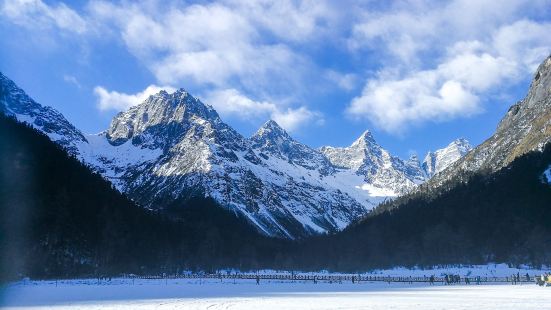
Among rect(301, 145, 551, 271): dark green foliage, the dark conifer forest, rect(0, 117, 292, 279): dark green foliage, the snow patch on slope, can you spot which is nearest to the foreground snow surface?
the dark conifer forest

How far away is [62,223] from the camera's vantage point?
451 feet

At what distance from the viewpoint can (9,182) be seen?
440ft

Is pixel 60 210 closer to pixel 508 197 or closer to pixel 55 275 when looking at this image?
pixel 55 275

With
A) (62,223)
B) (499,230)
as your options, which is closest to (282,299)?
(62,223)

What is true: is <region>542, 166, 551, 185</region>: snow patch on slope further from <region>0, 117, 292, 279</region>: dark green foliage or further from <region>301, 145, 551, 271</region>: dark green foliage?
<region>0, 117, 292, 279</region>: dark green foliage

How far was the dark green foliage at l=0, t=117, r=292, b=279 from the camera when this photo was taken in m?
119

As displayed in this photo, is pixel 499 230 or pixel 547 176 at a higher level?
pixel 547 176

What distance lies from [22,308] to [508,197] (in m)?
186

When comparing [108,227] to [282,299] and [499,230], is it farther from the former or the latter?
[499,230]

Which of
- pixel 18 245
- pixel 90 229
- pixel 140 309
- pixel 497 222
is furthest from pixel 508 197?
pixel 140 309

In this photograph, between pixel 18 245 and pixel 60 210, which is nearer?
pixel 18 245

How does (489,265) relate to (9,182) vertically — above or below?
below

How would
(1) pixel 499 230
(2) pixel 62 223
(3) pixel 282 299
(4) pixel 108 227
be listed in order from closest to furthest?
(3) pixel 282 299, (2) pixel 62 223, (4) pixel 108 227, (1) pixel 499 230

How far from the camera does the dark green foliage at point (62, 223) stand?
119m
